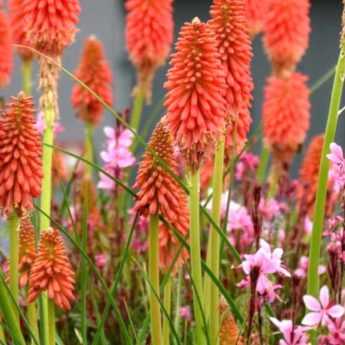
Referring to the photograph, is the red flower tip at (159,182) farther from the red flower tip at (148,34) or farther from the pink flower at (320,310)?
the red flower tip at (148,34)

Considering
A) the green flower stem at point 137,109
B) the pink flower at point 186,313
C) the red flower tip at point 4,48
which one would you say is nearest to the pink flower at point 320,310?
the pink flower at point 186,313

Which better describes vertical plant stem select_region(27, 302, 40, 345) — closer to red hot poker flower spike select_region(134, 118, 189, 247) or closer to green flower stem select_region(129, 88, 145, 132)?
red hot poker flower spike select_region(134, 118, 189, 247)

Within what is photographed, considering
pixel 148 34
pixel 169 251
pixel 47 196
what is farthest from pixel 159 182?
pixel 148 34

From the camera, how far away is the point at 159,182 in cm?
270

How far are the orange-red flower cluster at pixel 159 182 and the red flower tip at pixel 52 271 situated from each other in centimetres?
21

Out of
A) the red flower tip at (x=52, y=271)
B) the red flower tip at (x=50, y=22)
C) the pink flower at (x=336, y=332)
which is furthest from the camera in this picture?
the red flower tip at (x=50, y=22)

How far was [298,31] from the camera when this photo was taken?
5.43m

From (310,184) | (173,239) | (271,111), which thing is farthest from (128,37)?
(173,239)

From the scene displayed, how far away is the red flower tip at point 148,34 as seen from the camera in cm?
510

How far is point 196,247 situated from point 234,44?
0.58m

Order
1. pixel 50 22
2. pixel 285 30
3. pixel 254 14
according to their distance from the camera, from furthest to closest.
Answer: pixel 285 30
pixel 254 14
pixel 50 22

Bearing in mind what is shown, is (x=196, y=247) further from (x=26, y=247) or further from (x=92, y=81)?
(x=92, y=81)

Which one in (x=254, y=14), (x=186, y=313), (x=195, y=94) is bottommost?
(x=186, y=313)

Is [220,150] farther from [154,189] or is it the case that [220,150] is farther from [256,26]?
[256,26]
